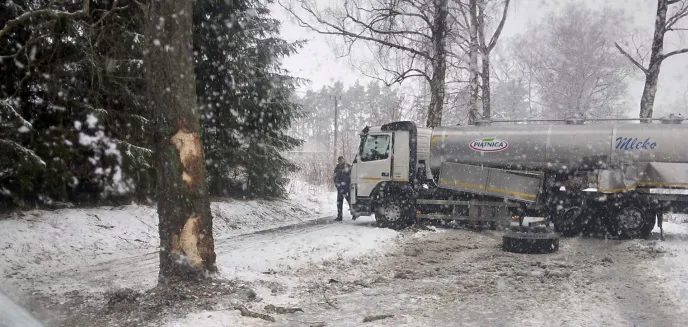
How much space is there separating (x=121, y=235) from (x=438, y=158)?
8.25 meters

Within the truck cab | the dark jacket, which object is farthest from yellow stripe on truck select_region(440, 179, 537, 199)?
the dark jacket

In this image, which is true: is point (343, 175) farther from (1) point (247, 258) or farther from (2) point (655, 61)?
(2) point (655, 61)

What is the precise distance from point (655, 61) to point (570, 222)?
5.67 meters

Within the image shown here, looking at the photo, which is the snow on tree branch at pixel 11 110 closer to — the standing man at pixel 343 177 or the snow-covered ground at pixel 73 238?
the snow-covered ground at pixel 73 238

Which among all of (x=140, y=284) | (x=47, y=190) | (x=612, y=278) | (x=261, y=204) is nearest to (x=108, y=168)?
(x=47, y=190)

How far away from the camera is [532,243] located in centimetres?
1008

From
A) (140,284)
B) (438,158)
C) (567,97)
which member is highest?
(567,97)

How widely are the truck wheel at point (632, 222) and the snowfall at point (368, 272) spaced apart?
318 millimetres

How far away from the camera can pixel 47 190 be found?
10367 millimetres

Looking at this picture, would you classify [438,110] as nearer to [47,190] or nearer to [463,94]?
[463,94]

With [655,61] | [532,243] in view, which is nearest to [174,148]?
[532,243]

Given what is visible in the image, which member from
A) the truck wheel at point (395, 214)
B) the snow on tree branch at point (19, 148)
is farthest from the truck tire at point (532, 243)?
the snow on tree branch at point (19, 148)

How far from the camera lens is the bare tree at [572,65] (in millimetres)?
32438

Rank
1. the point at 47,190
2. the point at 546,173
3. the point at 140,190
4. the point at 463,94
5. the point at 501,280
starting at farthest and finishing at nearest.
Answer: the point at 463,94
the point at 546,173
the point at 140,190
the point at 47,190
the point at 501,280
